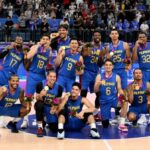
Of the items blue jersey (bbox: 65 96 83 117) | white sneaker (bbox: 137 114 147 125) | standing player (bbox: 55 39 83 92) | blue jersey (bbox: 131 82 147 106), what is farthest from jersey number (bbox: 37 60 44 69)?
white sneaker (bbox: 137 114 147 125)

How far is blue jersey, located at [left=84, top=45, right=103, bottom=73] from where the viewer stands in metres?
7.91

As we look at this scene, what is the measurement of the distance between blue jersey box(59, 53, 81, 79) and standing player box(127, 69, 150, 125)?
3.38ft

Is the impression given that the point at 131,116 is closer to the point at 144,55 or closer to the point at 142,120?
the point at 142,120

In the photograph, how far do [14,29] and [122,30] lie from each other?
4.14 meters

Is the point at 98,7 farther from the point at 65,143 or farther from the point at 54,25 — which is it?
the point at 65,143

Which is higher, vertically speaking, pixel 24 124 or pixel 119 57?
pixel 119 57

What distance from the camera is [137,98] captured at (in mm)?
7250

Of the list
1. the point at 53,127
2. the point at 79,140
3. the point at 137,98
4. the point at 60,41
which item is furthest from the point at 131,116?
the point at 60,41

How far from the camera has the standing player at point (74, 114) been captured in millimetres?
6547

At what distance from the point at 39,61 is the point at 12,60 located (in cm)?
47

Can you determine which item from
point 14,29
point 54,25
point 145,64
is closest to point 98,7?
point 54,25

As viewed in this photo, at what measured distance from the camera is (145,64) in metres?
7.90

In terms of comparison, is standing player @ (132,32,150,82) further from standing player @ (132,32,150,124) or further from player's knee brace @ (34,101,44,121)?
player's knee brace @ (34,101,44,121)

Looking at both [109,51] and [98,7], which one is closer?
[109,51]
